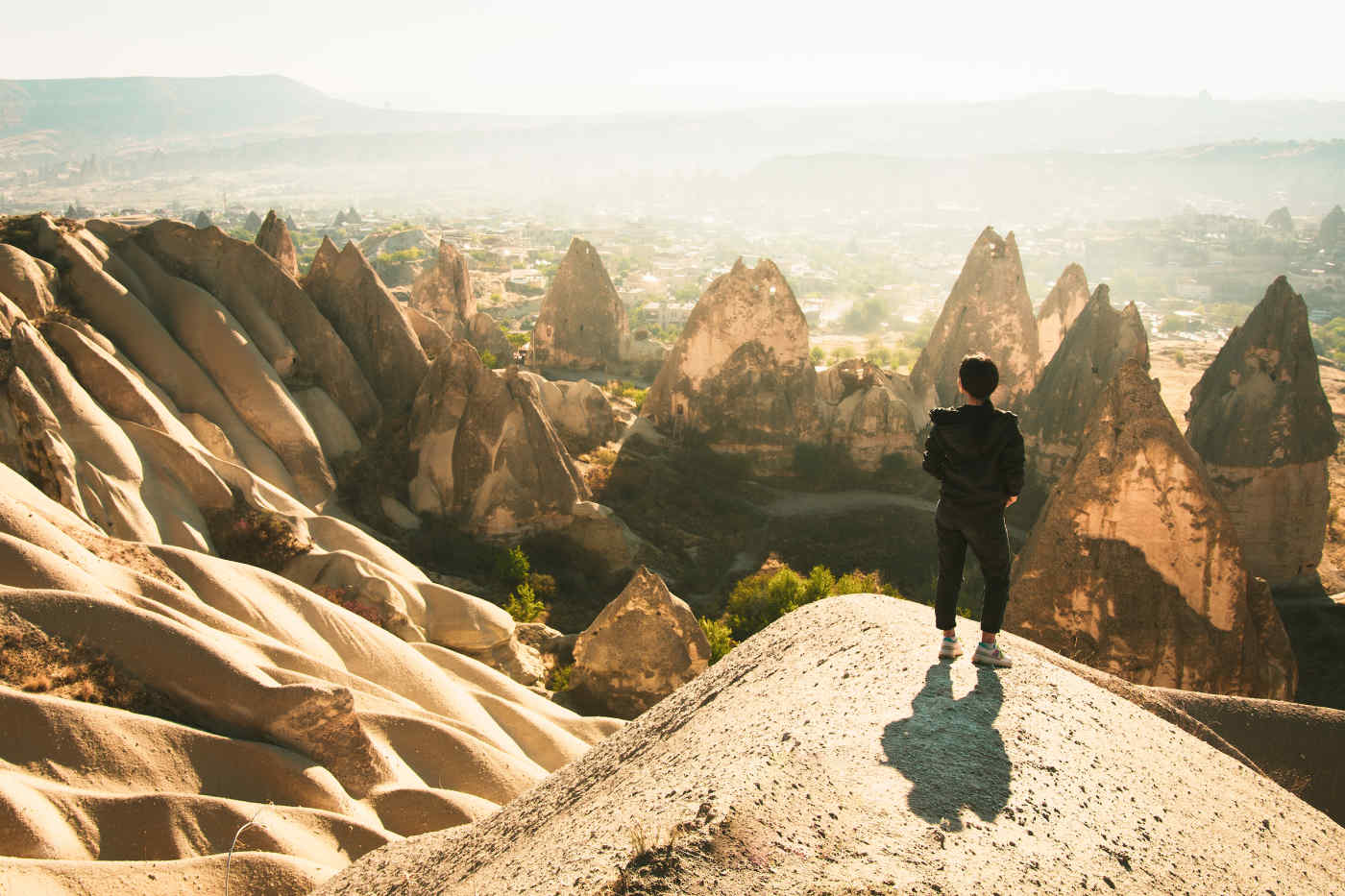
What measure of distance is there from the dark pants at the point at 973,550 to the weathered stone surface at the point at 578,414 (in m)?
19.0

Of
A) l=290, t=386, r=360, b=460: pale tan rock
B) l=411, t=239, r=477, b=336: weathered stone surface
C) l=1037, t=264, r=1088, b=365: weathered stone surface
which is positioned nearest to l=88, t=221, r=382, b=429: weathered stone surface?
l=290, t=386, r=360, b=460: pale tan rock

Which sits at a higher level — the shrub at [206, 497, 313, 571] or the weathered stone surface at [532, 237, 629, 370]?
the weathered stone surface at [532, 237, 629, 370]

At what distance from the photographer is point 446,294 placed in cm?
3372

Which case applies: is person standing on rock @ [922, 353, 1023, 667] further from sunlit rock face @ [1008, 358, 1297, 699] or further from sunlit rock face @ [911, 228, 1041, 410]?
sunlit rock face @ [911, 228, 1041, 410]

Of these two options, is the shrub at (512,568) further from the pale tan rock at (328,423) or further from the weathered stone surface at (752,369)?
the weathered stone surface at (752,369)

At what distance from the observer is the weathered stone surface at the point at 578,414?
79.7 ft

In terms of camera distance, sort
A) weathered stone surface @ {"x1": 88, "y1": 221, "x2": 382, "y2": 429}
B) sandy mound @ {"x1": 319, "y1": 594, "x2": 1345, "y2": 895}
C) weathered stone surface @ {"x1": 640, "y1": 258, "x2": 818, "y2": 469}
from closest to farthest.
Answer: sandy mound @ {"x1": 319, "y1": 594, "x2": 1345, "y2": 895}, weathered stone surface @ {"x1": 88, "y1": 221, "x2": 382, "y2": 429}, weathered stone surface @ {"x1": 640, "y1": 258, "x2": 818, "y2": 469}

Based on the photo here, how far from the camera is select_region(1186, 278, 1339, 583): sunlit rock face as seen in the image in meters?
19.2

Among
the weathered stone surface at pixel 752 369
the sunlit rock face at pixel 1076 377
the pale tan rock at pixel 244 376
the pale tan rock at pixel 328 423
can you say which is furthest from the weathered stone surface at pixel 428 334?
the sunlit rock face at pixel 1076 377

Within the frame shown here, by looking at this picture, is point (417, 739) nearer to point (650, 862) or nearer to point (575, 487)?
point (650, 862)

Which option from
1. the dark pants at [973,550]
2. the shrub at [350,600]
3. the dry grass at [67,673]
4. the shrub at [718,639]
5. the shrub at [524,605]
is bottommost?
the shrub at [718,639]

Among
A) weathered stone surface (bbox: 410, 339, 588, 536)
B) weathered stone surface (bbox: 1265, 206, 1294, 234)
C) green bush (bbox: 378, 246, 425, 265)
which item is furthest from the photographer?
weathered stone surface (bbox: 1265, 206, 1294, 234)

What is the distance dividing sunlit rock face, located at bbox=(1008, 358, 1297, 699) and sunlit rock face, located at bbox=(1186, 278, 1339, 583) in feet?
34.7

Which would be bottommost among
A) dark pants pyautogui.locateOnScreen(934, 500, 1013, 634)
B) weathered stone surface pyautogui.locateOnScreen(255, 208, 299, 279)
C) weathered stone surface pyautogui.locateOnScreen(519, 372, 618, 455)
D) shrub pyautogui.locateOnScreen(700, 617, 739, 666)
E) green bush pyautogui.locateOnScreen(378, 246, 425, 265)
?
shrub pyautogui.locateOnScreen(700, 617, 739, 666)
